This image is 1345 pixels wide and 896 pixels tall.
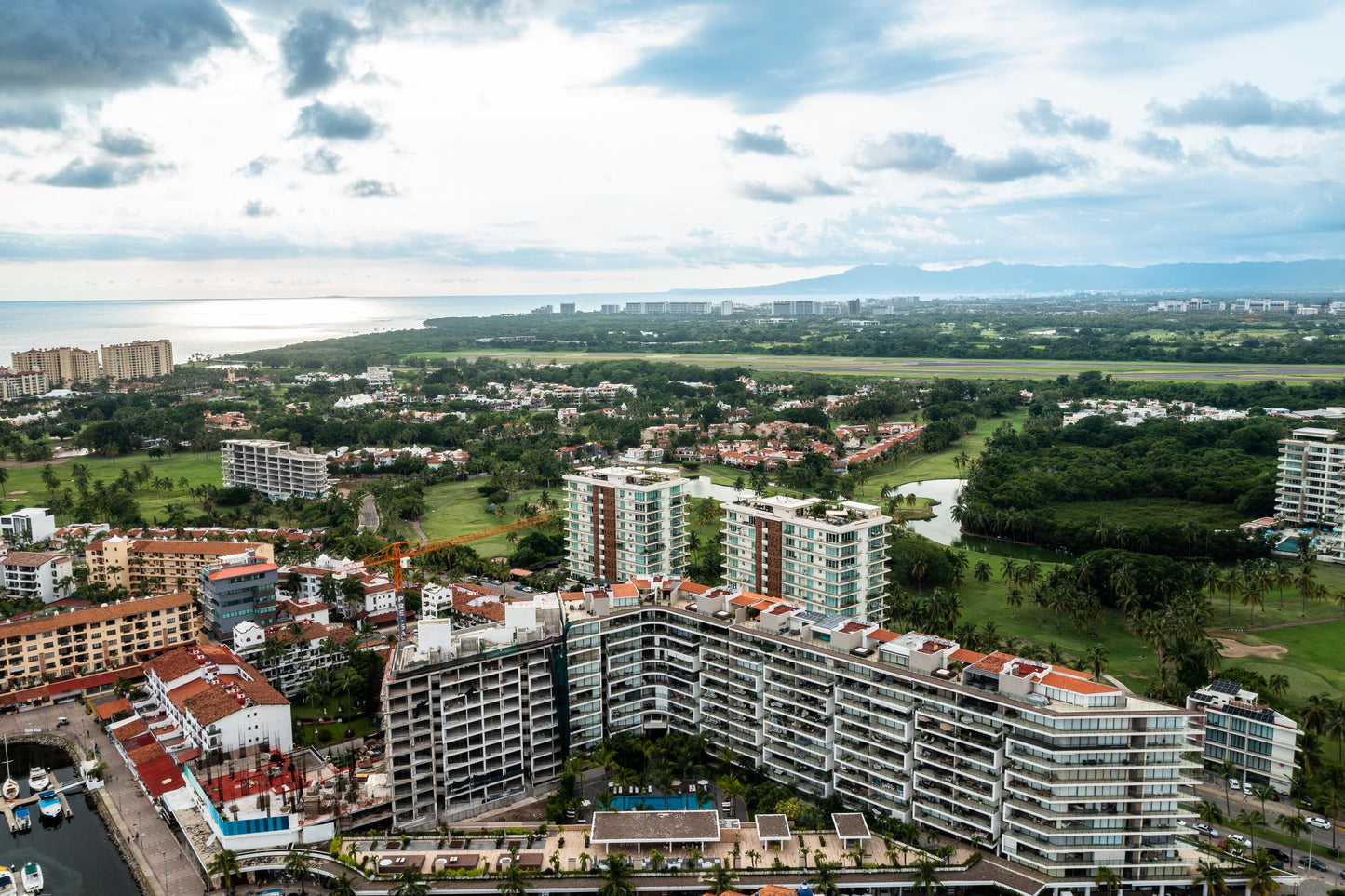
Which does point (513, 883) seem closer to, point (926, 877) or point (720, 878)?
point (720, 878)

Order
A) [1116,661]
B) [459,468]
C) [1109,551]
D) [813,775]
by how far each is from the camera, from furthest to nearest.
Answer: [459,468] < [1109,551] < [1116,661] < [813,775]

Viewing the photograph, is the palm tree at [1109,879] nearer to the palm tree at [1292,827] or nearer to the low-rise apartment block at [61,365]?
the palm tree at [1292,827]

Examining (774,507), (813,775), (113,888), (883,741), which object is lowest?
(113,888)

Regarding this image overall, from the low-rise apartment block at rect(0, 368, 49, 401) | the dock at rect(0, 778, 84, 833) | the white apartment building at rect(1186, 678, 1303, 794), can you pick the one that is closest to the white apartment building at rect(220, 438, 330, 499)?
the dock at rect(0, 778, 84, 833)

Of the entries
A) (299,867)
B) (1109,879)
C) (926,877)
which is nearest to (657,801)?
(926,877)

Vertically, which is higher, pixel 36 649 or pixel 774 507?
pixel 774 507

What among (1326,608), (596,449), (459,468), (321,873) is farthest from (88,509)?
(1326,608)

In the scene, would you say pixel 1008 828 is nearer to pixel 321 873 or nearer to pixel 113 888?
pixel 321 873

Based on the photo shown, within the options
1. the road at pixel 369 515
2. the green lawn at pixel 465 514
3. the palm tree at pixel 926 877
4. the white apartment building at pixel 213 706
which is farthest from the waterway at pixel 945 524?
the palm tree at pixel 926 877
